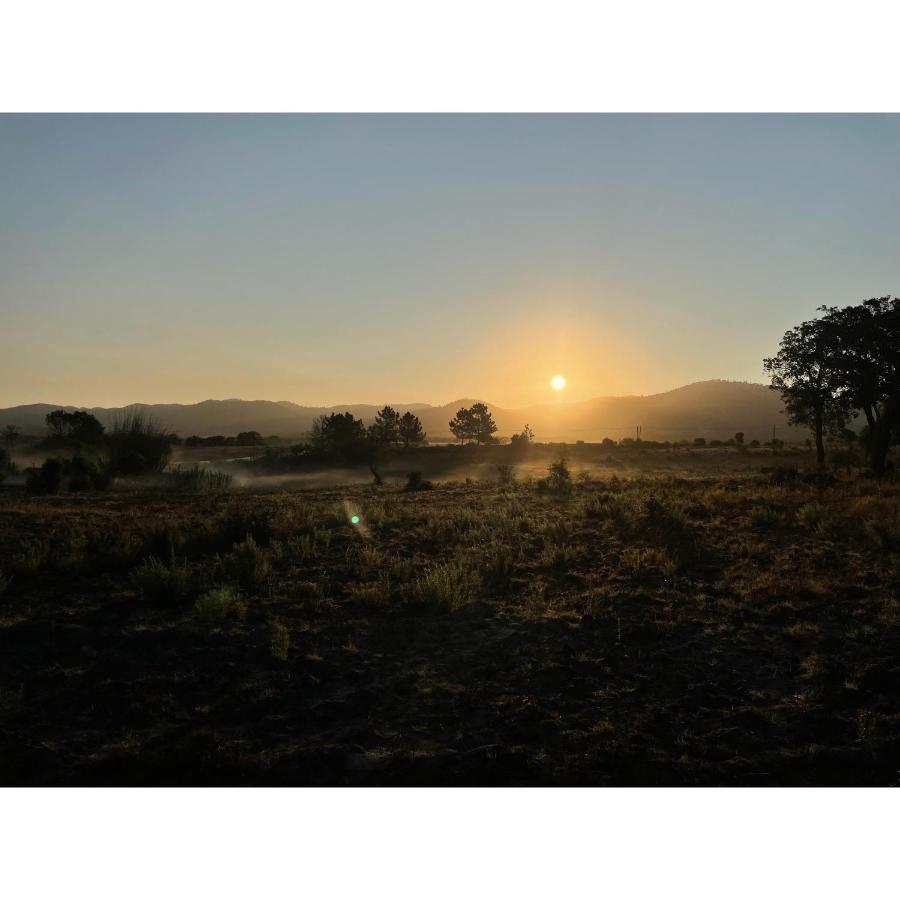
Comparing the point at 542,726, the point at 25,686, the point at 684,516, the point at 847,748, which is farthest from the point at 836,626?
the point at 25,686

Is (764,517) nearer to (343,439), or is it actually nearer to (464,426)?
(343,439)

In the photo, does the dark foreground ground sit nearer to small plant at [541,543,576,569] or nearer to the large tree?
small plant at [541,543,576,569]

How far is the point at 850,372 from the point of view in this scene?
28.9 meters

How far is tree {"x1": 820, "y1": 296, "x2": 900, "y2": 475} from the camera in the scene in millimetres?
27234

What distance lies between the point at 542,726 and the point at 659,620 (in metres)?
3.43

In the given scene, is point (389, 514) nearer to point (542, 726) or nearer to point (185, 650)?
point (185, 650)

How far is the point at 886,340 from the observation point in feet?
90.7

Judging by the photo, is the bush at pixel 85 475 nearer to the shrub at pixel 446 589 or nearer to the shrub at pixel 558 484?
the shrub at pixel 558 484

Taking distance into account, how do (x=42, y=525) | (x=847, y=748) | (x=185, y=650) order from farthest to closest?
(x=42, y=525), (x=185, y=650), (x=847, y=748)

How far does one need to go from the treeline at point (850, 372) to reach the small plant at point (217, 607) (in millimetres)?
27028

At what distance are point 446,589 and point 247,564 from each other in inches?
148

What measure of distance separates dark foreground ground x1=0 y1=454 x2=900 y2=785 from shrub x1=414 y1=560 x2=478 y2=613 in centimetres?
4

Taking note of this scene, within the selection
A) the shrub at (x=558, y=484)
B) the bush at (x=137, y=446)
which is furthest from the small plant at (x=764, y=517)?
the bush at (x=137, y=446)

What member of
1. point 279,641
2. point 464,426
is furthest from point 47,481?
point 464,426
